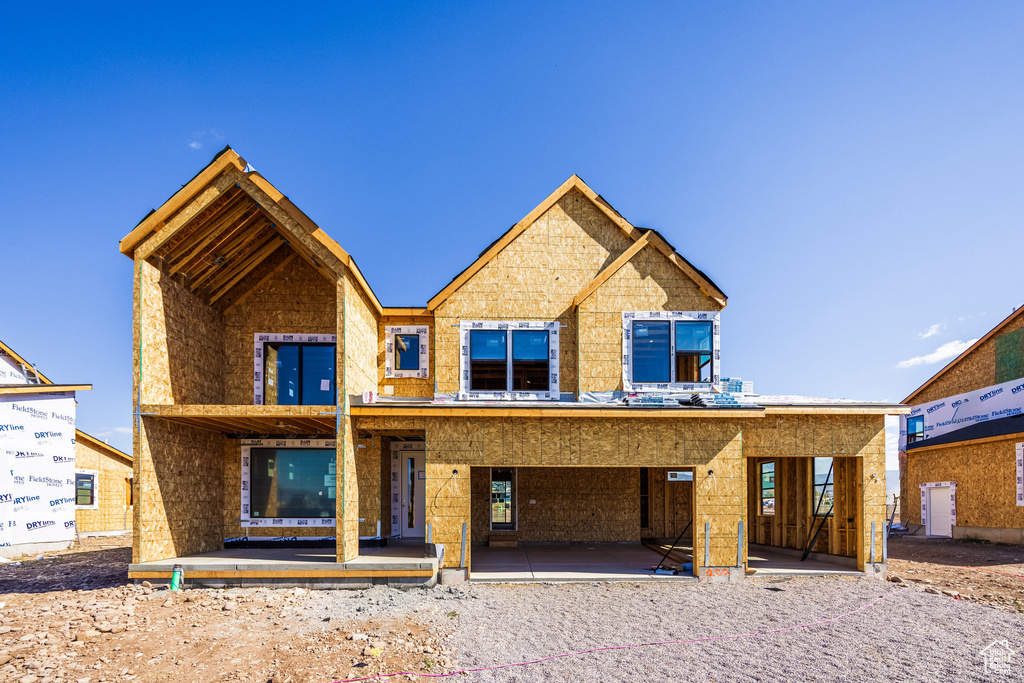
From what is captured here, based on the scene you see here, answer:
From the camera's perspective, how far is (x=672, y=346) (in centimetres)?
1538

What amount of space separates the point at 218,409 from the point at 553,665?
833 centimetres

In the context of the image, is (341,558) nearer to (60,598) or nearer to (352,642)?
(352,642)

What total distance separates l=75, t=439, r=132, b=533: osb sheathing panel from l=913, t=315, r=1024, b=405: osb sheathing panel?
115 ft

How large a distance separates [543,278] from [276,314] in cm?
692

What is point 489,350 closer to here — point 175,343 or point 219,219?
point 219,219

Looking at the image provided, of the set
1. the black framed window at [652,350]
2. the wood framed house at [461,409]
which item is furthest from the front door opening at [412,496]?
the black framed window at [652,350]

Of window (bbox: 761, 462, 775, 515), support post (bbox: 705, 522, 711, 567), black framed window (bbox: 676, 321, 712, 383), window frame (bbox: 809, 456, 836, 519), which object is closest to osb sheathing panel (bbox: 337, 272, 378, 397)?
black framed window (bbox: 676, 321, 712, 383)

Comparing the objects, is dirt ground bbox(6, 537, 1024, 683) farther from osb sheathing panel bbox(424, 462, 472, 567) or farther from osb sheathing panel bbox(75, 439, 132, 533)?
osb sheathing panel bbox(75, 439, 132, 533)

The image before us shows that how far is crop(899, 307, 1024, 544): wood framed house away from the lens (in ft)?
65.8

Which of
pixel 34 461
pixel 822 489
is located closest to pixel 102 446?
pixel 34 461

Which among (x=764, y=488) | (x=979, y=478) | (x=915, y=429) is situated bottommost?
(x=979, y=478)

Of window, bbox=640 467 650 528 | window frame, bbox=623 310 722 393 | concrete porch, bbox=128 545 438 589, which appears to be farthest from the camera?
window, bbox=640 467 650 528

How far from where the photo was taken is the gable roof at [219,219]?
12.3m

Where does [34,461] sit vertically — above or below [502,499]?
above
